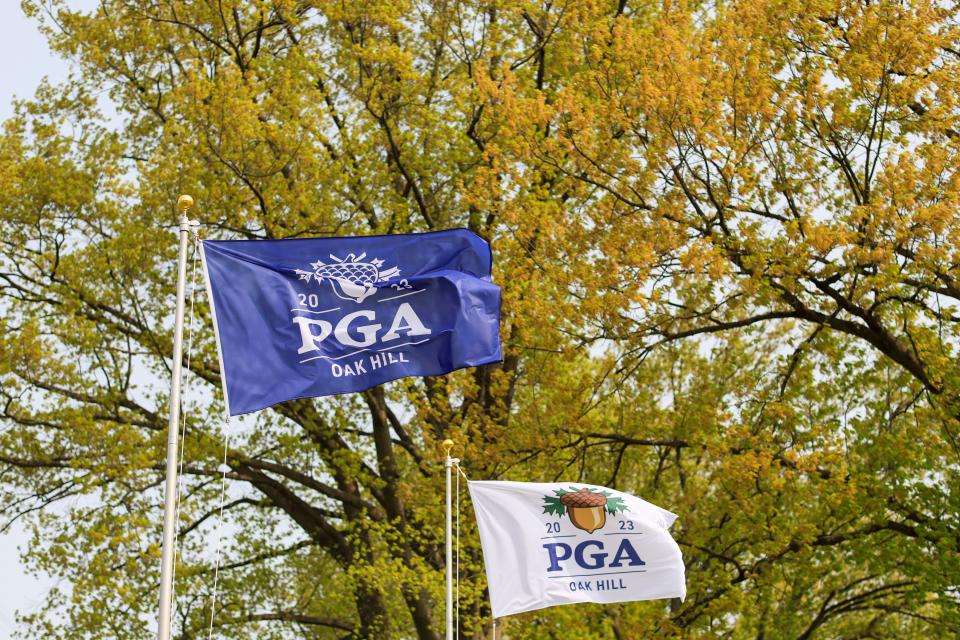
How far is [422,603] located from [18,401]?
7.40 metres

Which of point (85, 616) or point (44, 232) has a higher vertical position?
point (44, 232)

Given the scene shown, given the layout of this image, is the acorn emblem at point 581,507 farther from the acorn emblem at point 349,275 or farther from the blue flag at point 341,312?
the acorn emblem at point 349,275

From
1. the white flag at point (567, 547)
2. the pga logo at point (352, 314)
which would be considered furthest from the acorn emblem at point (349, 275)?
the white flag at point (567, 547)

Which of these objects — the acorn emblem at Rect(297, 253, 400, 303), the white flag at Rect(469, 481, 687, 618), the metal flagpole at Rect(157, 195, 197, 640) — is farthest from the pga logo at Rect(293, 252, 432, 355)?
the white flag at Rect(469, 481, 687, 618)

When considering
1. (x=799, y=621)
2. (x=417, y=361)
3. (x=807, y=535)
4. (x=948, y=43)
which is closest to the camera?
(x=417, y=361)

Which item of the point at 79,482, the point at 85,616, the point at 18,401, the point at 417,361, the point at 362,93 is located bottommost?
the point at 417,361

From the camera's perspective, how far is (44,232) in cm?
2273

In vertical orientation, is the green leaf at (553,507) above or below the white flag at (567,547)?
above

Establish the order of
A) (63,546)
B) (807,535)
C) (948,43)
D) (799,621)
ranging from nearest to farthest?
(948,43) → (807,535) → (63,546) → (799,621)

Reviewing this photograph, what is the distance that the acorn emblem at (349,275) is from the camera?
10859 mm

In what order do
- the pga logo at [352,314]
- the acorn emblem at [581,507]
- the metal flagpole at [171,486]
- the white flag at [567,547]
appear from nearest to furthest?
the metal flagpole at [171,486] < the pga logo at [352,314] < the white flag at [567,547] < the acorn emblem at [581,507]

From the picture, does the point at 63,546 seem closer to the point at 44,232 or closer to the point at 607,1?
the point at 44,232

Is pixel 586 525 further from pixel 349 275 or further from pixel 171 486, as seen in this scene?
pixel 171 486

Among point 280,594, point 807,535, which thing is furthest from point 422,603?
point 807,535
